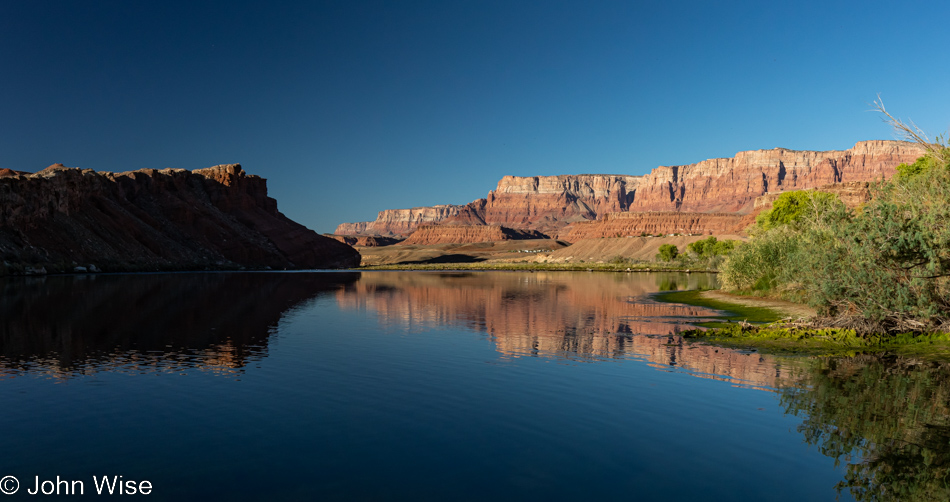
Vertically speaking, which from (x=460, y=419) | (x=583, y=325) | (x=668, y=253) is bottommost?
(x=460, y=419)

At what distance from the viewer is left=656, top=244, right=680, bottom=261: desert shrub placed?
157250mm

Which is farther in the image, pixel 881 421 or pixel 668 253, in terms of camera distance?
pixel 668 253

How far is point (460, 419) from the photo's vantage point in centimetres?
1356

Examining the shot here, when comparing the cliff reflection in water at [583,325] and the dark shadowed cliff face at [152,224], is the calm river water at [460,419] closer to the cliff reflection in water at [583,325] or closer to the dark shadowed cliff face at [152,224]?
the cliff reflection in water at [583,325]

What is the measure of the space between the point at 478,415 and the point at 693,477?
4.96m

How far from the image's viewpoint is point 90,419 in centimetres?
1288

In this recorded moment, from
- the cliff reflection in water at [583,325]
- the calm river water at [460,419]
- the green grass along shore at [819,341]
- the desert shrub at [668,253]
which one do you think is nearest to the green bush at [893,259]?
the green grass along shore at [819,341]

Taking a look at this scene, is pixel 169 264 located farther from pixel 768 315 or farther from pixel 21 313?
pixel 768 315

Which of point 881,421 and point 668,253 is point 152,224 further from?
point 881,421

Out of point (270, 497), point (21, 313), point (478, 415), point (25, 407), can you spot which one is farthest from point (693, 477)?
point (21, 313)

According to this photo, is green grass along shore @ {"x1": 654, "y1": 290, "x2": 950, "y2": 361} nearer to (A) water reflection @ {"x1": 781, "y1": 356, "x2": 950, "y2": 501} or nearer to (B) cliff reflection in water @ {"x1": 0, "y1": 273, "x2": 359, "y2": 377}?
(A) water reflection @ {"x1": 781, "y1": 356, "x2": 950, "y2": 501}

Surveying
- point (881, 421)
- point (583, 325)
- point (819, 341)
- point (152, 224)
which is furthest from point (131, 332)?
point (152, 224)

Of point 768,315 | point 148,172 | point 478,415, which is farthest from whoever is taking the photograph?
point 148,172

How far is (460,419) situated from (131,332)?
63.6 ft
